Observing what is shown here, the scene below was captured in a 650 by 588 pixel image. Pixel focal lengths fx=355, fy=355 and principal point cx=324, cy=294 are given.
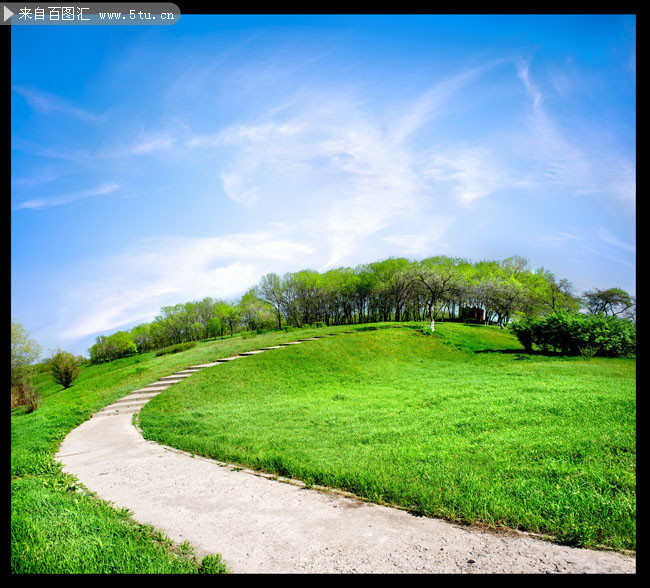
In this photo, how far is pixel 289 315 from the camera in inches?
1810

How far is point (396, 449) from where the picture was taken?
16.5 ft

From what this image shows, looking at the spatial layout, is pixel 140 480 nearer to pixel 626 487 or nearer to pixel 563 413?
pixel 626 487

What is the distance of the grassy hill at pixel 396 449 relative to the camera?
2.93 meters

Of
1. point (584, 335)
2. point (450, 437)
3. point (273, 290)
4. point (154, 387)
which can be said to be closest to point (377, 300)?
point (273, 290)

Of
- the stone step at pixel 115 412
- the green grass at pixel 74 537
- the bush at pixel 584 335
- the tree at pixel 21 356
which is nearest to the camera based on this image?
the green grass at pixel 74 537

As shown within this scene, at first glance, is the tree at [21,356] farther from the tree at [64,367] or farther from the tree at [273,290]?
the tree at [273,290]

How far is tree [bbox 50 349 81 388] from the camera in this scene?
21.0 meters

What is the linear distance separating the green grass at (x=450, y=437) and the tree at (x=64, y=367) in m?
13.0

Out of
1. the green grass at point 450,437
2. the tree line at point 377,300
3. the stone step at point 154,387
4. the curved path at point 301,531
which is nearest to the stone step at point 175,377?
the stone step at point 154,387

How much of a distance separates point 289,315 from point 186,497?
138 feet

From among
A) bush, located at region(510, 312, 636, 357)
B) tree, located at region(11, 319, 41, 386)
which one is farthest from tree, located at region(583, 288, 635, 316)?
tree, located at region(11, 319, 41, 386)

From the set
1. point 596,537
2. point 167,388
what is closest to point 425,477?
point 596,537

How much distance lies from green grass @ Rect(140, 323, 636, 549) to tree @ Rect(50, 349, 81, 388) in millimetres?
13008
